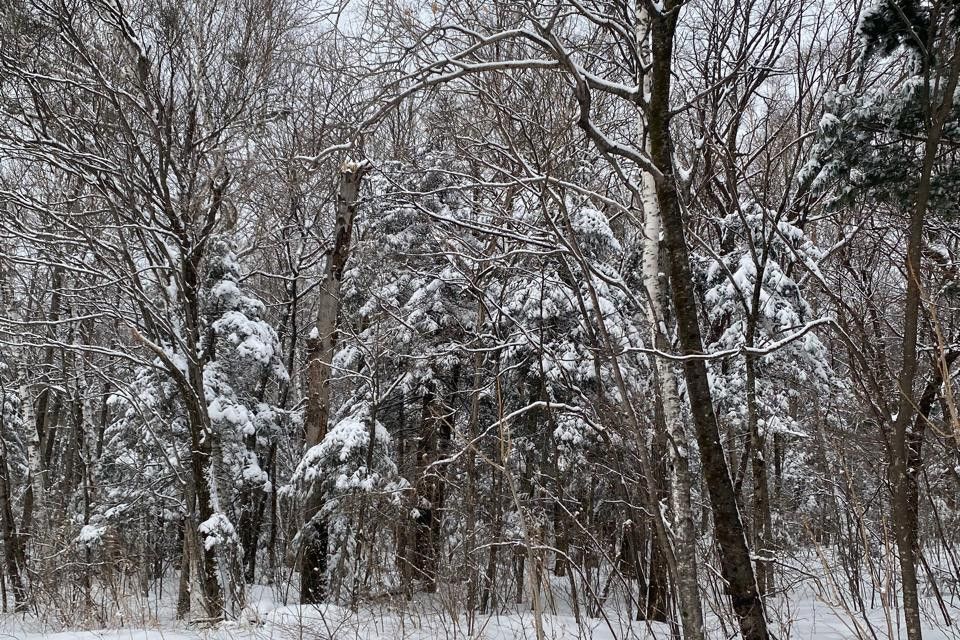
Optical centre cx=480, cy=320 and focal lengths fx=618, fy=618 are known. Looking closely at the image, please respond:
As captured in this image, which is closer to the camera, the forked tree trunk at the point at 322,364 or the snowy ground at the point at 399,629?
the snowy ground at the point at 399,629

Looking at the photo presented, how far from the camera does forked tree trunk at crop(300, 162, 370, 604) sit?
309 inches

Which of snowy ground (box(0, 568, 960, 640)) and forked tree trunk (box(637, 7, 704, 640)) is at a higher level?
forked tree trunk (box(637, 7, 704, 640))

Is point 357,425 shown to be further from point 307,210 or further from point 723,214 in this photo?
point 307,210

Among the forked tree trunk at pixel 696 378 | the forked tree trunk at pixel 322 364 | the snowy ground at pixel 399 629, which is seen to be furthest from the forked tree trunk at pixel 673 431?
the forked tree trunk at pixel 322 364

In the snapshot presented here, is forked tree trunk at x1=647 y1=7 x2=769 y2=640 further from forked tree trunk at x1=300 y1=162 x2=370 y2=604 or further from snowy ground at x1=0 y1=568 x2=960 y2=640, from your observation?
forked tree trunk at x1=300 y1=162 x2=370 y2=604

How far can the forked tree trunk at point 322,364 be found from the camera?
25.8 feet

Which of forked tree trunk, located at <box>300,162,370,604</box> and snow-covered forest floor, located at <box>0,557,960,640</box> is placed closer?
snow-covered forest floor, located at <box>0,557,960,640</box>

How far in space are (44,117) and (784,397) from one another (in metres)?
10.4

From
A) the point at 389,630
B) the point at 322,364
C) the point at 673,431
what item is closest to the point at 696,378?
the point at 673,431

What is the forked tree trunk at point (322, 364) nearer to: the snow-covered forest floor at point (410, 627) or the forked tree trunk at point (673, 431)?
the snow-covered forest floor at point (410, 627)

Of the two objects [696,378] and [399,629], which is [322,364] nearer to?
[399,629]

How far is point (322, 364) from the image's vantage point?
25.3ft

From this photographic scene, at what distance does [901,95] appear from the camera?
381 centimetres

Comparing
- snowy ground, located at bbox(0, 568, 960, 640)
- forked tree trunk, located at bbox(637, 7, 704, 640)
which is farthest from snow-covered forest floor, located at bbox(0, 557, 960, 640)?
forked tree trunk, located at bbox(637, 7, 704, 640)
